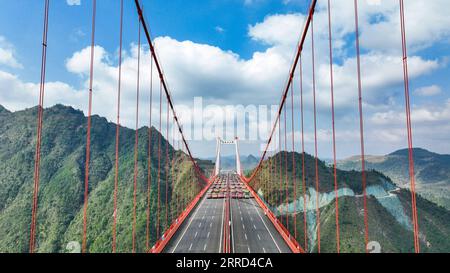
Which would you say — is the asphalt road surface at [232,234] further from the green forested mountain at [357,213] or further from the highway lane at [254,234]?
the green forested mountain at [357,213]

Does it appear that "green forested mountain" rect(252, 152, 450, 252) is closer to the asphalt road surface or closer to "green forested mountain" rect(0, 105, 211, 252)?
the asphalt road surface

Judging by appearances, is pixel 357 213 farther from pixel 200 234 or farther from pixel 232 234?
pixel 200 234

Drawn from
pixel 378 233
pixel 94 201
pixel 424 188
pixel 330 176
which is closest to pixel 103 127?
pixel 94 201

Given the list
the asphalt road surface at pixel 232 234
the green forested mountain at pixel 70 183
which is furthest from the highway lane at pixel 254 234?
the green forested mountain at pixel 70 183

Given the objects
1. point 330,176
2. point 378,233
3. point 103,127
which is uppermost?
point 103,127

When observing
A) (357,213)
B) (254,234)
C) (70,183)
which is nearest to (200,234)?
(254,234)
